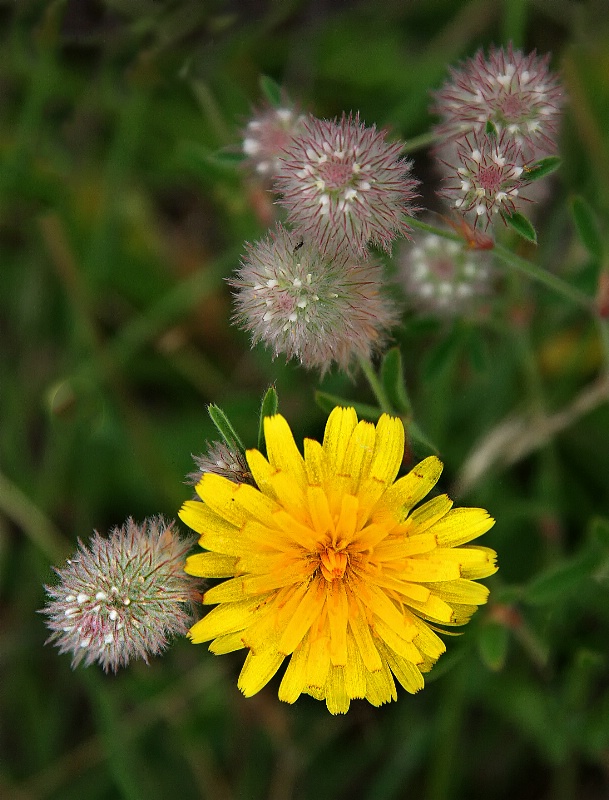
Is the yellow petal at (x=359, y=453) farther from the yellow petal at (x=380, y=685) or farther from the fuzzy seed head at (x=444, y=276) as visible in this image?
the fuzzy seed head at (x=444, y=276)

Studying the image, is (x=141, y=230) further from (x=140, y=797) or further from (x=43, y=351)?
(x=140, y=797)

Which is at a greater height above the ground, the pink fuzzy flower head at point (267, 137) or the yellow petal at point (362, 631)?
the pink fuzzy flower head at point (267, 137)

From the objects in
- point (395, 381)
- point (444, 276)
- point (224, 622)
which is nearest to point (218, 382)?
point (444, 276)

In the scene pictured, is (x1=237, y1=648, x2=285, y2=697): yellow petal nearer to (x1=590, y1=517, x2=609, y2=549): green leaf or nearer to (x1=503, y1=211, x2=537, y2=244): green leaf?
(x1=590, y1=517, x2=609, y2=549): green leaf

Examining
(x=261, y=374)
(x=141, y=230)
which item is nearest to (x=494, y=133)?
(x=261, y=374)

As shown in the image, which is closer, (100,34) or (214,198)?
(100,34)

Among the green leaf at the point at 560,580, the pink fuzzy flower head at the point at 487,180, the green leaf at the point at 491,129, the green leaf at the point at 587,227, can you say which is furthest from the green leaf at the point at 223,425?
the green leaf at the point at 587,227

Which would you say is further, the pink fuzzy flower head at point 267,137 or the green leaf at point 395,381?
the pink fuzzy flower head at point 267,137
